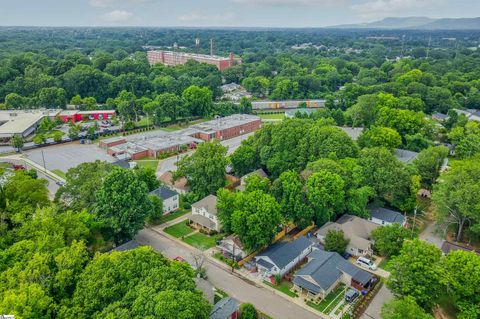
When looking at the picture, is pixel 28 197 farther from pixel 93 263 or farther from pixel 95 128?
pixel 95 128

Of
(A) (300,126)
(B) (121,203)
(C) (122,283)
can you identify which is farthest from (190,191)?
(C) (122,283)

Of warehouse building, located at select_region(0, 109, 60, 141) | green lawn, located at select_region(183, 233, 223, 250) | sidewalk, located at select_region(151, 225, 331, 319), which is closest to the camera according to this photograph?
sidewalk, located at select_region(151, 225, 331, 319)

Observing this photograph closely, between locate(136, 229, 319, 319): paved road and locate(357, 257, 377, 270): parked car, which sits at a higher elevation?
locate(357, 257, 377, 270): parked car

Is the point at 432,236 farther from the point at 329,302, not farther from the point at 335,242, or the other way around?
the point at 329,302

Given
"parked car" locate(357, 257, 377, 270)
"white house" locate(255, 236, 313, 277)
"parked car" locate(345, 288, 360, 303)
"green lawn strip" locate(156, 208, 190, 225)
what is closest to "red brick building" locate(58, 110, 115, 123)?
"green lawn strip" locate(156, 208, 190, 225)

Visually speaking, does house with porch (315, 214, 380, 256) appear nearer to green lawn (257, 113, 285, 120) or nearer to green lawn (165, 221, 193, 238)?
green lawn (165, 221, 193, 238)

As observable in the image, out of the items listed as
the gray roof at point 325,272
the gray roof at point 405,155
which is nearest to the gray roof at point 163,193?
the gray roof at point 325,272
